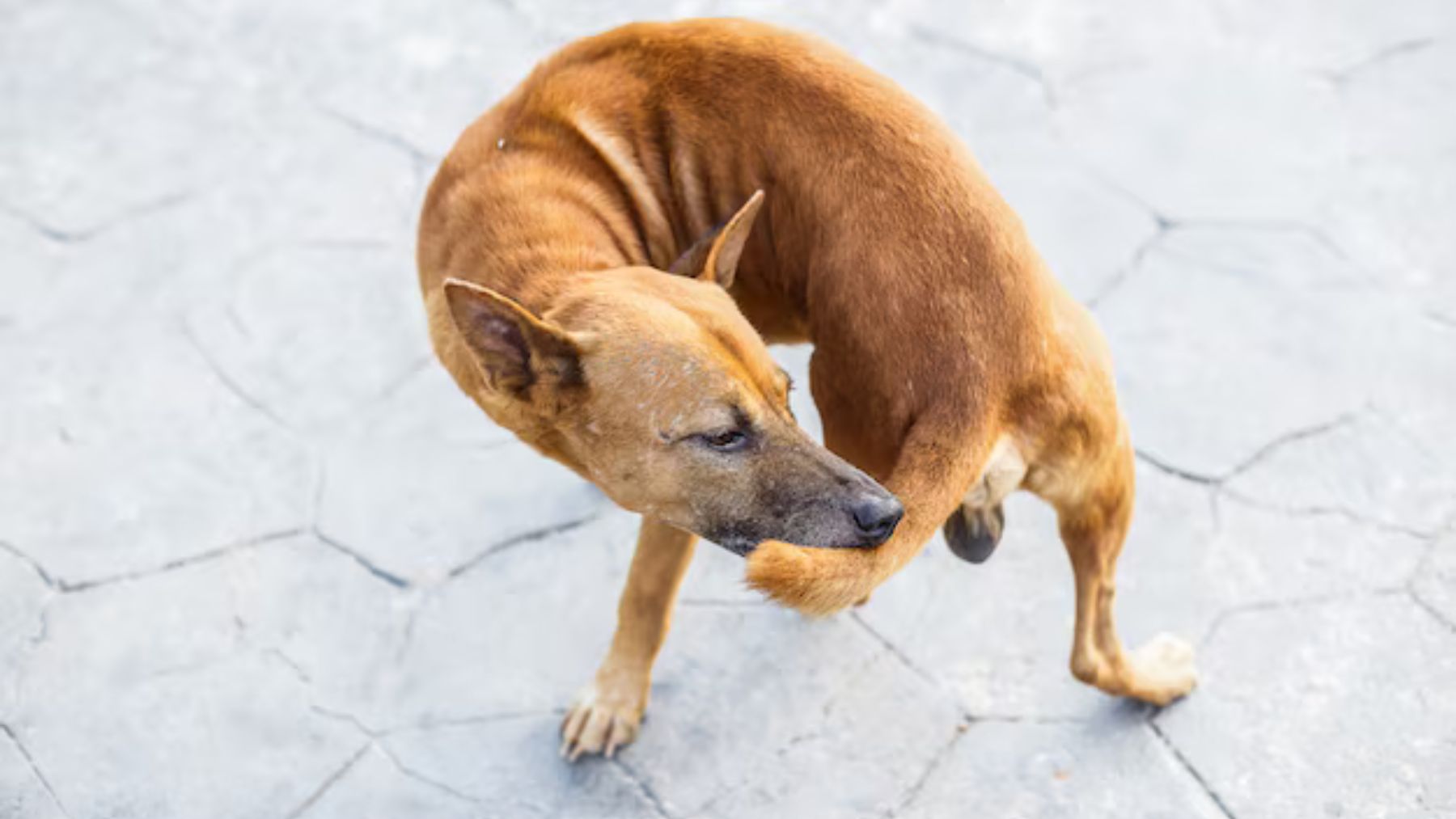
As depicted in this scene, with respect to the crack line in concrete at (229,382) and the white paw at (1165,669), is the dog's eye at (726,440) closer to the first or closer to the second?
the white paw at (1165,669)

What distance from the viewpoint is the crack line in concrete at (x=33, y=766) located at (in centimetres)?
384

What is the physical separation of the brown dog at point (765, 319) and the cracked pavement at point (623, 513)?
412 mm

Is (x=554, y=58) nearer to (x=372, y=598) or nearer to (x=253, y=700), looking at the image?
(x=372, y=598)

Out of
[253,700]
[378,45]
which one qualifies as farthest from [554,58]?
[378,45]

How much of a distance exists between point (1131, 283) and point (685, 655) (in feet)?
6.31

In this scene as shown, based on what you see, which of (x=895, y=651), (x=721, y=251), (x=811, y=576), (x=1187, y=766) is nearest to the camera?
(x=811, y=576)

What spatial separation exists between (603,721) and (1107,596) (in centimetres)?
129

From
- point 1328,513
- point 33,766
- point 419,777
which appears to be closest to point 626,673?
point 419,777

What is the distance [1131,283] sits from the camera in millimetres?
4914

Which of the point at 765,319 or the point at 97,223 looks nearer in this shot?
the point at 765,319

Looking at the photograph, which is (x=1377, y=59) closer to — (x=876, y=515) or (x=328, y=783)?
(x=876, y=515)

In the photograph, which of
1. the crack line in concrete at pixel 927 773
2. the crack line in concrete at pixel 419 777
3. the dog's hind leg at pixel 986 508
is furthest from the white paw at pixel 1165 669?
the crack line in concrete at pixel 419 777

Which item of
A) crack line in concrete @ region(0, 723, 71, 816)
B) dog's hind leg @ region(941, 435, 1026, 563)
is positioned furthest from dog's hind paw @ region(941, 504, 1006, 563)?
crack line in concrete @ region(0, 723, 71, 816)

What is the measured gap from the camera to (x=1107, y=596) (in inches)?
142
